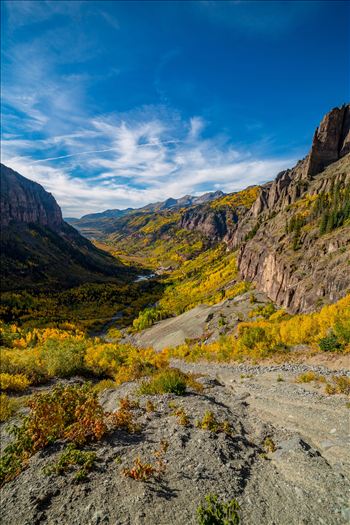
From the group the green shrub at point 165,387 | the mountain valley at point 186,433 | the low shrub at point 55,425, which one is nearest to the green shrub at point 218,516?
the mountain valley at point 186,433

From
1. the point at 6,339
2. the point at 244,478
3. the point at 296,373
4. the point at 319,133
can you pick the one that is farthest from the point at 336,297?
the point at 319,133

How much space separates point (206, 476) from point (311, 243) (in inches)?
2367

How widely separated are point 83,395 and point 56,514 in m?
4.61

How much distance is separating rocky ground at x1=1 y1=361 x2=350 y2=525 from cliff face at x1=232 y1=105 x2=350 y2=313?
1239 inches

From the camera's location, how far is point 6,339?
159ft

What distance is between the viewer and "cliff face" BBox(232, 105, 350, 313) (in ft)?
140

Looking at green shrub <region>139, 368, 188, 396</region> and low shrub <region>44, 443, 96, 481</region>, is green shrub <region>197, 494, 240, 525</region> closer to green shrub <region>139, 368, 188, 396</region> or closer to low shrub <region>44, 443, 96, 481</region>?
low shrub <region>44, 443, 96, 481</region>

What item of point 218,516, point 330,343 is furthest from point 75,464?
point 330,343

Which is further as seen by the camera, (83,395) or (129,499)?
(83,395)

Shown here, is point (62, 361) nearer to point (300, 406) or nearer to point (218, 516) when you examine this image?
point (300, 406)

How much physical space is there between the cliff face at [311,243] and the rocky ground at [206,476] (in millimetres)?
31470

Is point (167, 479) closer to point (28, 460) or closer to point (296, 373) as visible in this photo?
point (28, 460)

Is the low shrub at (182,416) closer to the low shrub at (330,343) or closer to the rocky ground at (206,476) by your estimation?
the rocky ground at (206,476)

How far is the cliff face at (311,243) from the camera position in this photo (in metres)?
42.8
